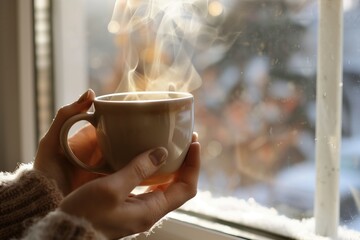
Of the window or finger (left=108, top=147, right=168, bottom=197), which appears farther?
the window

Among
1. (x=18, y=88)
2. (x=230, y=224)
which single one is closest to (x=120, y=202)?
(x=230, y=224)

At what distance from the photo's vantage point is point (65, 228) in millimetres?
502

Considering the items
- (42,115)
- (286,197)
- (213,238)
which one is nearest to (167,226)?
(213,238)

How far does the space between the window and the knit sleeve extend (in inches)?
13.1

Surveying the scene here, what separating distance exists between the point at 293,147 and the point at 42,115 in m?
0.74

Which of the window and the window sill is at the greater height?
the window

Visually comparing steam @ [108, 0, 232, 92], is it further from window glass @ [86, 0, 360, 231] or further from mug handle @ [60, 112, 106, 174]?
mug handle @ [60, 112, 106, 174]

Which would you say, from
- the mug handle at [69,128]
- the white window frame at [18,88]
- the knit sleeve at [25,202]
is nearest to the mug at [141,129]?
the mug handle at [69,128]

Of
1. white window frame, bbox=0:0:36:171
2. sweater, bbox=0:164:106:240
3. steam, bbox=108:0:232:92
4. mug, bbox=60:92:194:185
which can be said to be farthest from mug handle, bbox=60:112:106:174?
white window frame, bbox=0:0:36:171

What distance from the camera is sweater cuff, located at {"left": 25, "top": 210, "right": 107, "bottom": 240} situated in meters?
0.50

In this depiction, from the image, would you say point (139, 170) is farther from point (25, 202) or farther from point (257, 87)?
point (257, 87)

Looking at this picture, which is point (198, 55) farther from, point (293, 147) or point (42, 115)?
point (42, 115)

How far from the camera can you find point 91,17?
3.79 ft

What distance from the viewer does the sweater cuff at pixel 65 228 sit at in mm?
499
